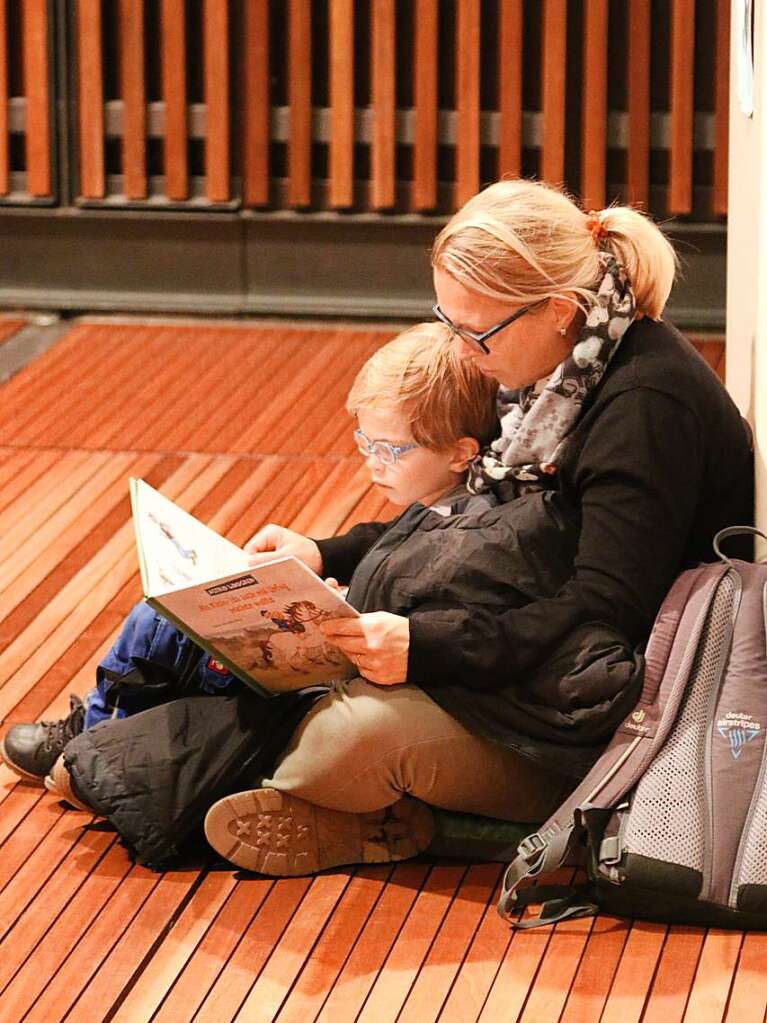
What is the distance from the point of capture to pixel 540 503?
233 centimetres

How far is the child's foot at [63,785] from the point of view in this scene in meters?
2.45

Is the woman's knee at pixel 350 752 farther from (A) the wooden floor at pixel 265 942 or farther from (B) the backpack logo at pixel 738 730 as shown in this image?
(B) the backpack logo at pixel 738 730

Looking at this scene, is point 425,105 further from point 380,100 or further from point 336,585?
point 336,585

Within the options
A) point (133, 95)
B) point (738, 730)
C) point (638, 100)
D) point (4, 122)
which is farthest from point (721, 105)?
point (738, 730)

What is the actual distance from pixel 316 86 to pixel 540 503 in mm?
3108

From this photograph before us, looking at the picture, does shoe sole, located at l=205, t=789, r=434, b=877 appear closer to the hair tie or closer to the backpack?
Result: the backpack

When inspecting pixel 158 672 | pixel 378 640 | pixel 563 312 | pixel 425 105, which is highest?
pixel 425 105

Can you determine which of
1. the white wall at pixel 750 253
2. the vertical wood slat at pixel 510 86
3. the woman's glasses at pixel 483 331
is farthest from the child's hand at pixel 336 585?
the vertical wood slat at pixel 510 86

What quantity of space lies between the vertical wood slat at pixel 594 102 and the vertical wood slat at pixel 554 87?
0.20 ft

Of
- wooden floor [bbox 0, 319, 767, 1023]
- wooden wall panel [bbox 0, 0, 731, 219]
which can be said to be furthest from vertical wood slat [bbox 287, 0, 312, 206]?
wooden floor [bbox 0, 319, 767, 1023]

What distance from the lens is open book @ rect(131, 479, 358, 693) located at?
85.4 inches

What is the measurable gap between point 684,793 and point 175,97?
3.47 metres

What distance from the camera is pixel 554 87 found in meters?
4.88

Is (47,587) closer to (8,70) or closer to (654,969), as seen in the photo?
(654,969)
